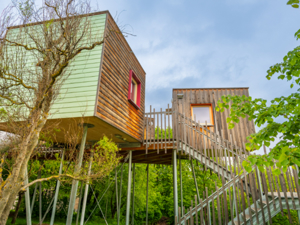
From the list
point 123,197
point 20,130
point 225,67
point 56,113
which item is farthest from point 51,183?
point 225,67

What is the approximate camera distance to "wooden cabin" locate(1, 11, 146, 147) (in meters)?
6.23

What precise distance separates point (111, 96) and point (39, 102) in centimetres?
252

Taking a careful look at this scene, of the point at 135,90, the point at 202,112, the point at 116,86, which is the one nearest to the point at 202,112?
the point at 202,112

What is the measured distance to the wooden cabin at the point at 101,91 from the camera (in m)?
6.23

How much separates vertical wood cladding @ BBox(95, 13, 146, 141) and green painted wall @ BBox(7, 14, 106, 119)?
0.67 feet

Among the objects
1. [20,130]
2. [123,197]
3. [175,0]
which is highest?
[175,0]

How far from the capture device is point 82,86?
6.46m

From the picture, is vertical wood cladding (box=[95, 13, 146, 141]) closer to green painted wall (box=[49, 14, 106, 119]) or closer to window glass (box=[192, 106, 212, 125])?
green painted wall (box=[49, 14, 106, 119])

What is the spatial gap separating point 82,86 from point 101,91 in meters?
0.68

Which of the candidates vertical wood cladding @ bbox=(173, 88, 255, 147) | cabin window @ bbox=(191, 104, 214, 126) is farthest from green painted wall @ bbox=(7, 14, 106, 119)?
cabin window @ bbox=(191, 104, 214, 126)

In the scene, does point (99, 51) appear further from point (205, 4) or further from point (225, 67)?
point (225, 67)

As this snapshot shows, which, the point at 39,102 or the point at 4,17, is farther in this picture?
the point at 4,17

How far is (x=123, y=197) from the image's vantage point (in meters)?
15.8

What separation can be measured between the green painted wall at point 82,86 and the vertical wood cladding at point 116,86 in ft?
0.67
